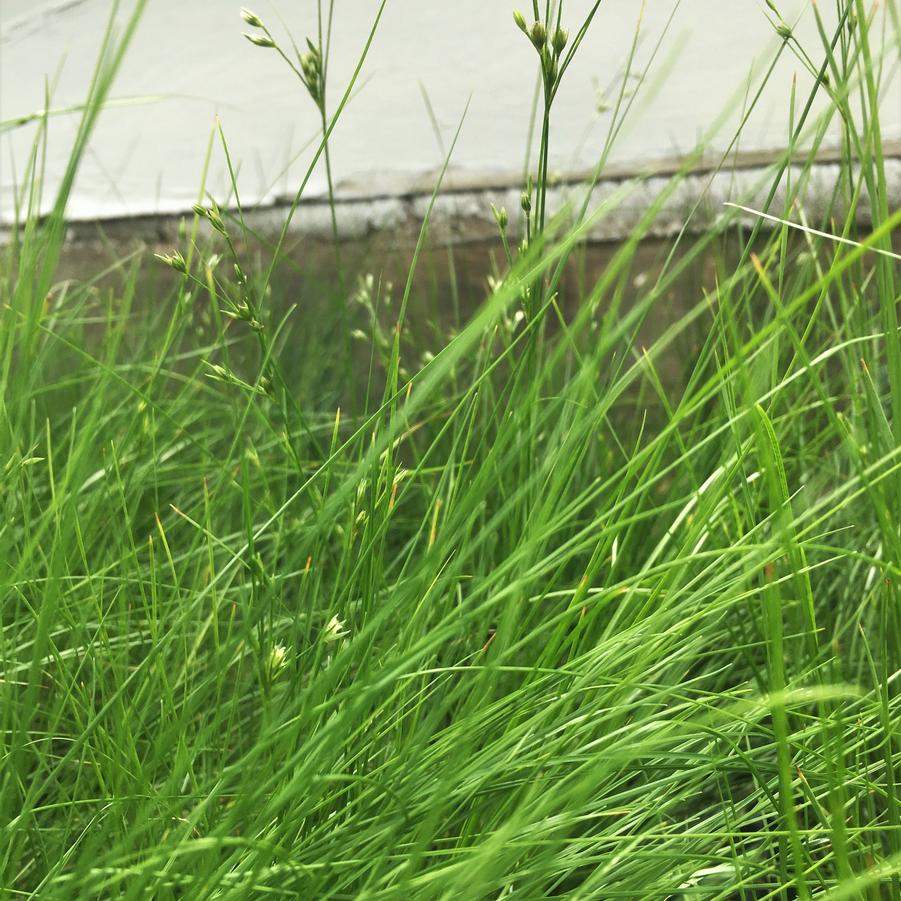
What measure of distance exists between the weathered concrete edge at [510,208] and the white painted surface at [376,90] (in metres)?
0.04

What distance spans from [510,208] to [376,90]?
41 centimetres

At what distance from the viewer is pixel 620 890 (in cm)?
55

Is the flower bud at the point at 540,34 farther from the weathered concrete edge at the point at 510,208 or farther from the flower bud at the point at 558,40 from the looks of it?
the weathered concrete edge at the point at 510,208

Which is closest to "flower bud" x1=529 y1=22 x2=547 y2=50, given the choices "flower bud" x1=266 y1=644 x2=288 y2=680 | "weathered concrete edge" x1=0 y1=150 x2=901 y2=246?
"flower bud" x1=266 y1=644 x2=288 y2=680

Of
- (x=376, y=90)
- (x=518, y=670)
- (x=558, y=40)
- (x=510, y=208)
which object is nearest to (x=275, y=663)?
(x=518, y=670)

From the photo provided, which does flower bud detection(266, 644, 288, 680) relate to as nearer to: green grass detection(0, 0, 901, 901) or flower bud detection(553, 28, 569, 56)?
green grass detection(0, 0, 901, 901)

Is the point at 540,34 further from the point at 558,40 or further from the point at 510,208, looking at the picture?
the point at 510,208

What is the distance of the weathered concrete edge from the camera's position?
1.51m

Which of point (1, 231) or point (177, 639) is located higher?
point (1, 231)

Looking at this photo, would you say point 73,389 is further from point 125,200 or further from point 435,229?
point 125,200

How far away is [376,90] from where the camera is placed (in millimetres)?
1885

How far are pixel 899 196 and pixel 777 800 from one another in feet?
3.99

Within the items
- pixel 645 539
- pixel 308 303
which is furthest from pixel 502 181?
pixel 645 539

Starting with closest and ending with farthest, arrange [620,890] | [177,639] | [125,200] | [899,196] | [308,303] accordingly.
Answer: [620,890] → [177,639] → [899,196] → [308,303] → [125,200]
